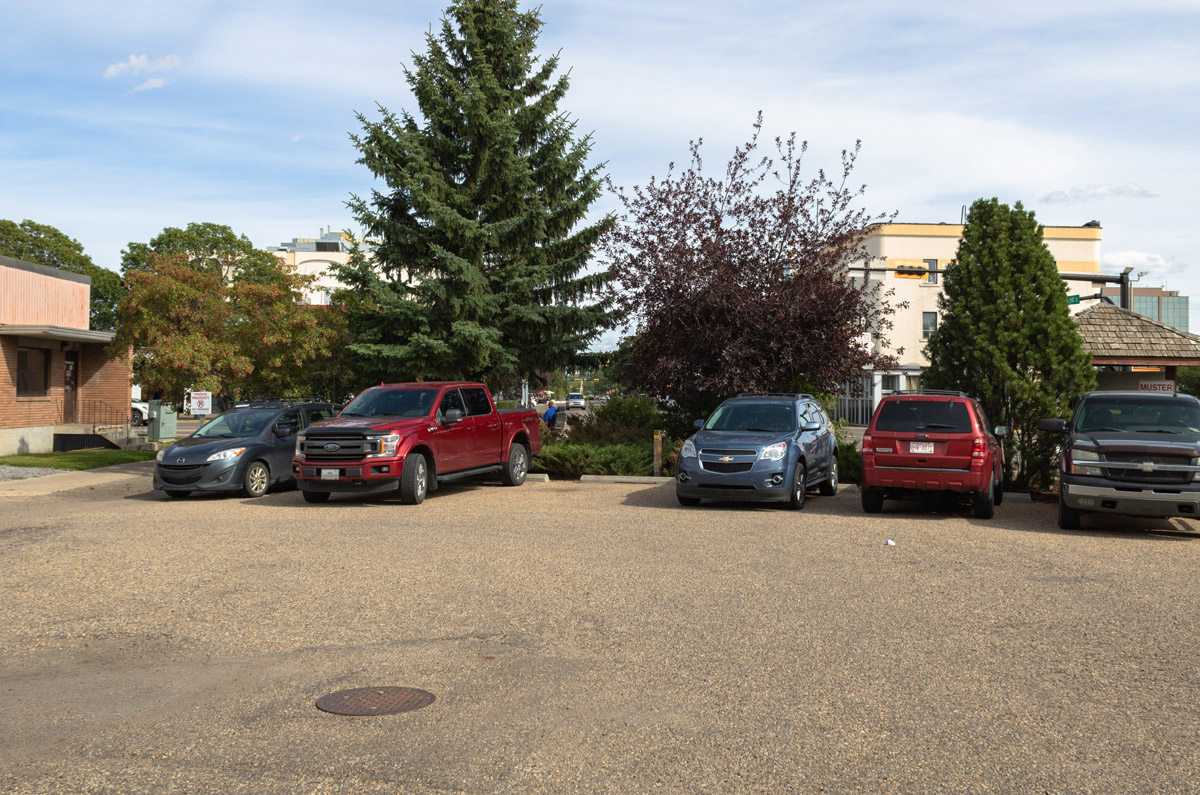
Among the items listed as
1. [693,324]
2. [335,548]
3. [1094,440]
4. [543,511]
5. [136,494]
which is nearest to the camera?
[335,548]

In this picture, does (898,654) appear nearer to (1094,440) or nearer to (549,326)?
(1094,440)

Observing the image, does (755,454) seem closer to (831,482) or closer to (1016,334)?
(831,482)

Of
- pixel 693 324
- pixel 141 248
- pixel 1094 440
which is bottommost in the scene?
pixel 1094 440

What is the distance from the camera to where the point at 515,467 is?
1930cm

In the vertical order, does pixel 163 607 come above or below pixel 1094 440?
below

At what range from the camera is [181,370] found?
26.1 meters

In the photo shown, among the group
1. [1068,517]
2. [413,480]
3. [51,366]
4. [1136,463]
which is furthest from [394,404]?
[51,366]

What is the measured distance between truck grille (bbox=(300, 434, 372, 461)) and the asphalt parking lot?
3124mm

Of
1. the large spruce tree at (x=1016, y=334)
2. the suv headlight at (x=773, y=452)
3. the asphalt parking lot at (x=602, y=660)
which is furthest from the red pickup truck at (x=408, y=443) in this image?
the large spruce tree at (x=1016, y=334)

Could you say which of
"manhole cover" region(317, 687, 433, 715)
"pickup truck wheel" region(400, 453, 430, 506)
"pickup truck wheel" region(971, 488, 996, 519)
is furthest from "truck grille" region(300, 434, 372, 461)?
"manhole cover" region(317, 687, 433, 715)

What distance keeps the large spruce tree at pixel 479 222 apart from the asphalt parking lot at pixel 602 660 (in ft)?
40.2

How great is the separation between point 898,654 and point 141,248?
237ft

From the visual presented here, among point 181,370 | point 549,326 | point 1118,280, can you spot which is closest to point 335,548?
point 549,326

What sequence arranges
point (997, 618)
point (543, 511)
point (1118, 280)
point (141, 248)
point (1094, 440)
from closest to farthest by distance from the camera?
point (997, 618), point (1094, 440), point (543, 511), point (1118, 280), point (141, 248)
